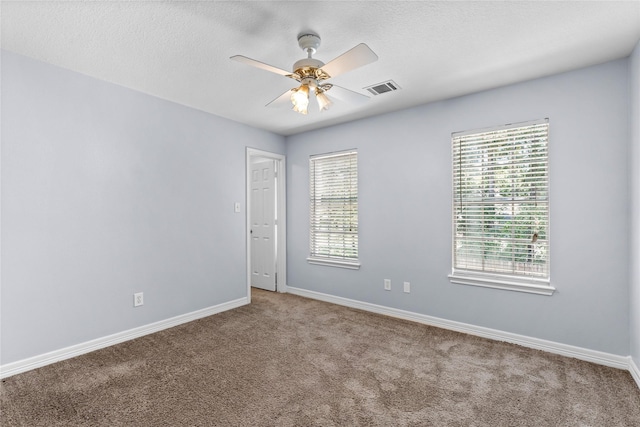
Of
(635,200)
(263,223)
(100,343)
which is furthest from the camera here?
(263,223)

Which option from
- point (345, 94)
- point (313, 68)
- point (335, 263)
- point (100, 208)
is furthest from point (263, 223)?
point (313, 68)

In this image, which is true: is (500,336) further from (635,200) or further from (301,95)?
(301,95)

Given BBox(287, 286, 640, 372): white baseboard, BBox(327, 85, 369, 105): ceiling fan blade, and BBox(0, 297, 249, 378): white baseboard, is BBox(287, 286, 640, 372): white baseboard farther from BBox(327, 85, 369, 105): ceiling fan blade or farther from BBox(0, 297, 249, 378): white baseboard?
BBox(327, 85, 369, 105): ceiling fan blade

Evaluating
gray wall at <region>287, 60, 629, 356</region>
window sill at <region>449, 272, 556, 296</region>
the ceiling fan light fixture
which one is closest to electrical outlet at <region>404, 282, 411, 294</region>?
gray wall at <region>287, 60, 629, 356</region>

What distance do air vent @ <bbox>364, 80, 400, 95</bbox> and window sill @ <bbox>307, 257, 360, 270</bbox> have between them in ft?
6.95

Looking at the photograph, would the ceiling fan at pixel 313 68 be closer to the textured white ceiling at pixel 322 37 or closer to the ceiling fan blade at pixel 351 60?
the ceiling fan blade at pixel 351 60

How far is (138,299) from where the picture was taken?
3184 mm

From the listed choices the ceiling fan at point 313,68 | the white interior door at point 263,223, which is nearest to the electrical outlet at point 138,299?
the white interior door at point 263,223

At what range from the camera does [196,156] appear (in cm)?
372

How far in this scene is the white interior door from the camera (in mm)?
4961


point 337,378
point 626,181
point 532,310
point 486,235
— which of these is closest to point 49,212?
point 337,378

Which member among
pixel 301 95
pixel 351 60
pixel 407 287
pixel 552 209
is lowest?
pixel 407 287

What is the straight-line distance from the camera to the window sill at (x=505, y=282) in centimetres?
281

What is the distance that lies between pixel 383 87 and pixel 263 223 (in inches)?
114
